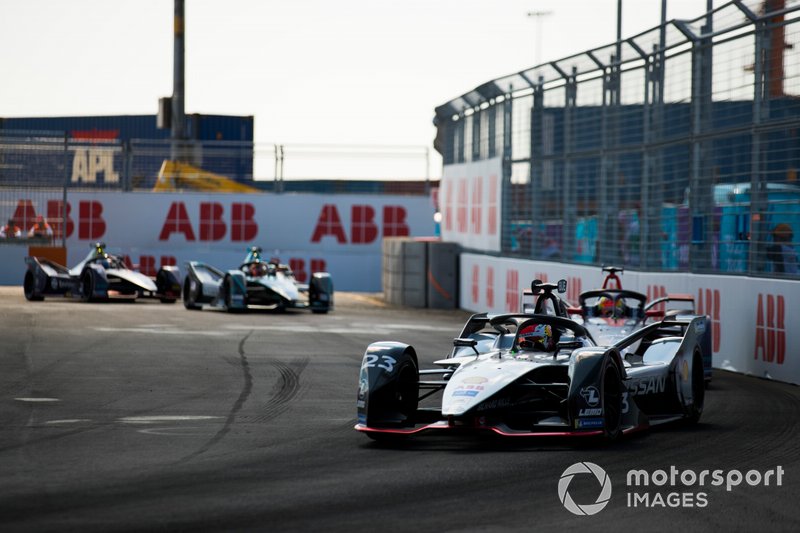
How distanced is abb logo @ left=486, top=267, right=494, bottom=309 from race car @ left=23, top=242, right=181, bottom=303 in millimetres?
6899

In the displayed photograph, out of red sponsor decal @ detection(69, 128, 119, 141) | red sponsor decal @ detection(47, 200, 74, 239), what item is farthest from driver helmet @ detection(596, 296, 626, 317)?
red sponsor decal @ detection(69, 128, 119, 141)

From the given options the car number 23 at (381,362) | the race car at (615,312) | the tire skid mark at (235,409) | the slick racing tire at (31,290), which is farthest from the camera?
the slick racing tire at (31,290)

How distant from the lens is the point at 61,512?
7.17 metres

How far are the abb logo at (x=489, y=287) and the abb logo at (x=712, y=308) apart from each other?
9652 mm

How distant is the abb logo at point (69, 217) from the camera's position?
3641 centimetres

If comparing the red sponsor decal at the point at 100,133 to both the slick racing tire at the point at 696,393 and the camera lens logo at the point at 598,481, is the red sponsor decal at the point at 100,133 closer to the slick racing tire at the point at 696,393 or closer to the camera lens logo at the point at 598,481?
the slick racing tire at the point at 696,393

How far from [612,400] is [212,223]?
2744 cm

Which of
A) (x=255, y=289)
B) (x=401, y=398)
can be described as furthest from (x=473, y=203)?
(x=401, y=398)

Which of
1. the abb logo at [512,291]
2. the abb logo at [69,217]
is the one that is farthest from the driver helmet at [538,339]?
the abb logo at [69,217]

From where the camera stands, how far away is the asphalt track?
283 inches

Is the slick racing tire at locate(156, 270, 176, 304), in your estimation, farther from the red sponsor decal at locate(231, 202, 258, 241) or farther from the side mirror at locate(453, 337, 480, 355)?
the side mirror at locate(453, 337, 480, 355)

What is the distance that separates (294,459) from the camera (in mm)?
9102

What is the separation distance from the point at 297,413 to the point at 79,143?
27.4m

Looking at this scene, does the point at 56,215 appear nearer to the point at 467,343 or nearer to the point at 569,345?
the point at 467,343
